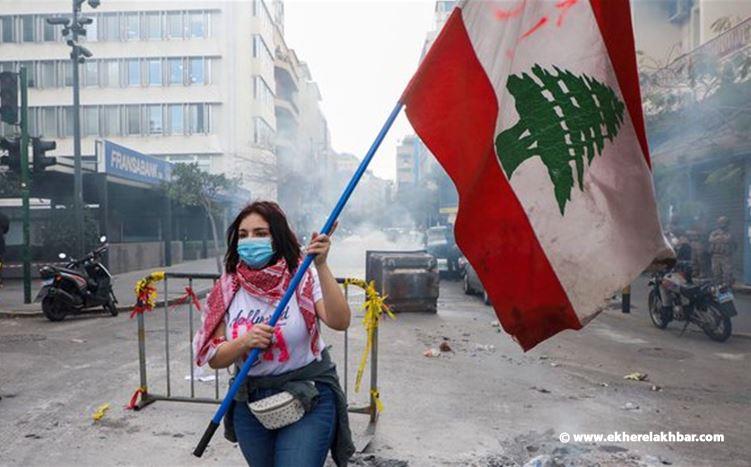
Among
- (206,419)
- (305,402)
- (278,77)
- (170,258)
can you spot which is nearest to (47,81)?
(278,77)

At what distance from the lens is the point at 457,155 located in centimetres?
235

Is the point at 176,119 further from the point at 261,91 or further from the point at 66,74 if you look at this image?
the point at 66,74

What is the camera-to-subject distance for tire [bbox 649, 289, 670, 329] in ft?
28.9

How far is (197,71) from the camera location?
3806 centimetres

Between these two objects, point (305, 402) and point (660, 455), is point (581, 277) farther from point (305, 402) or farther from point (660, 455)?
point (660, 455)

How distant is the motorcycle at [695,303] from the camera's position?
7.85 m

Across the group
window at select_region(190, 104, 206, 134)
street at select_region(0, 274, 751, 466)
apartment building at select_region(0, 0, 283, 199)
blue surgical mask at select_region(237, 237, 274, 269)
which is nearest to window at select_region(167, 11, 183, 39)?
apartment building at select_region(0, 0, 283, 199)

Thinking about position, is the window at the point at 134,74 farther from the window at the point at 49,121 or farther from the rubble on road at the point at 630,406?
the rubble on road at the point at 630,406

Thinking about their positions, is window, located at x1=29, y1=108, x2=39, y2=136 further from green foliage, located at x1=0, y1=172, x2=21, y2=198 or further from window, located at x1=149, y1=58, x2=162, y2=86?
green foliage, located at x1=0, y1=172, x2=21, y2=198

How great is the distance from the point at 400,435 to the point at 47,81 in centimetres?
4165

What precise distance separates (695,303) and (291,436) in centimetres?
755

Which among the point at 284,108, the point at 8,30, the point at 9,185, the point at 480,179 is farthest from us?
the point at 284,108

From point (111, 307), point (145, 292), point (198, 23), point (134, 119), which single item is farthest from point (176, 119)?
point (145, 292)

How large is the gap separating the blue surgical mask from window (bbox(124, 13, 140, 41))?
40.6 metres
